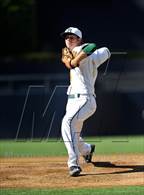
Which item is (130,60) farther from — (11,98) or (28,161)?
(28,161)

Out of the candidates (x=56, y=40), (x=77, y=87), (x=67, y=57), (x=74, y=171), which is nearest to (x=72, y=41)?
(x=67, y=57)

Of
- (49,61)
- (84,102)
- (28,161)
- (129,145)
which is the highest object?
(84,102)

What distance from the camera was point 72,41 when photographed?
9.85m

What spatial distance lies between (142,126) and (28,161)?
10.3m

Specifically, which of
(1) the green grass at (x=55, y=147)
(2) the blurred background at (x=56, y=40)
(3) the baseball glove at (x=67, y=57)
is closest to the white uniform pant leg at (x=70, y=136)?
(3) the baseball glove at (x=67, y=57)

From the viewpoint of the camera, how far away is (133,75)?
1156 inches

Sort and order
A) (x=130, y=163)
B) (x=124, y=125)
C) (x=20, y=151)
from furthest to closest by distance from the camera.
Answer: (x=124, y=125) < (x=20, y=151) < (x=130, y=163)

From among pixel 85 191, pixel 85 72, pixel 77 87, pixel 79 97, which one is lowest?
pixel 85 191

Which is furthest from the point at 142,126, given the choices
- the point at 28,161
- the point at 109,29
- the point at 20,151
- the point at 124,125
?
the point at 109,29

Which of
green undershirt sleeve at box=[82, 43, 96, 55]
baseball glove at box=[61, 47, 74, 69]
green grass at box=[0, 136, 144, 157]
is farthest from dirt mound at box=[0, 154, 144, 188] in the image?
green grass at box=[0, 136, 144, 157]

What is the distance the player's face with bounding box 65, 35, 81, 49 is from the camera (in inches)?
387

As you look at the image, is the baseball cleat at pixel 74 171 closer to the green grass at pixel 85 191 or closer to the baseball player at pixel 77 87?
the baseball player at pixel 77 87

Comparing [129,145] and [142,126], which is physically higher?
[129,145]

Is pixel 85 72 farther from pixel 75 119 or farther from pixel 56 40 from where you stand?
pixel 56 40
